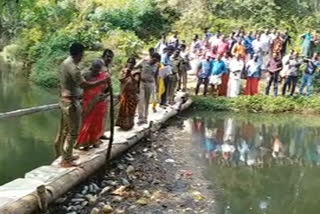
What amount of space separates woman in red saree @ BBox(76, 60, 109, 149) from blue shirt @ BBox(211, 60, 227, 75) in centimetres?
851

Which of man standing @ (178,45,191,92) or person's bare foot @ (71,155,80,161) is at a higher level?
man standing @ (178,45,191,92)

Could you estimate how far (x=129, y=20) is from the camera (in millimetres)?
27250

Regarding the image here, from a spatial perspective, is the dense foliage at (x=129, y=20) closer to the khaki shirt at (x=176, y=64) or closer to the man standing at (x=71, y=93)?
the khaki shirt at (x=176, y=64)

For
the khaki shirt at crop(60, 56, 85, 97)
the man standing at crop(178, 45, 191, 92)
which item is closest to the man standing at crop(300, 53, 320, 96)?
the man standing at crop(178, 45, 191, 92)

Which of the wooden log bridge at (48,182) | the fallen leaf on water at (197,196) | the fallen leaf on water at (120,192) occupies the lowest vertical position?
the fallen leaf on water at (197,196)

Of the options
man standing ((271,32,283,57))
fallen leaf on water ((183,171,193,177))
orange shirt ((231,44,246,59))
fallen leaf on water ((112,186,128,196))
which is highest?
man standing ((271,32,283,57))

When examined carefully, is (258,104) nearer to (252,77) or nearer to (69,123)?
(252,77)

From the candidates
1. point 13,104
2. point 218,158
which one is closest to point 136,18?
point 13,104

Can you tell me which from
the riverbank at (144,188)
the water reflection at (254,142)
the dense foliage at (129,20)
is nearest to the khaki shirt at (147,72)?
the riverbank at (144,188)

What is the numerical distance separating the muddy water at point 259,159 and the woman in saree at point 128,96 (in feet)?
5.08

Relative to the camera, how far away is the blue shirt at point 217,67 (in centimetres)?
1744

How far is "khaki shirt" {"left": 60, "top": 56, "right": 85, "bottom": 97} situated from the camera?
24.9ft

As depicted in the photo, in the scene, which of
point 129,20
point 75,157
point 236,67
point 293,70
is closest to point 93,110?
point 75,157

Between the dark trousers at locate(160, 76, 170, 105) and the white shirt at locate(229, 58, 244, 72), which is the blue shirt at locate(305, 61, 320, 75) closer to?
the white shirt at locate(229, 58, 244, 72)
